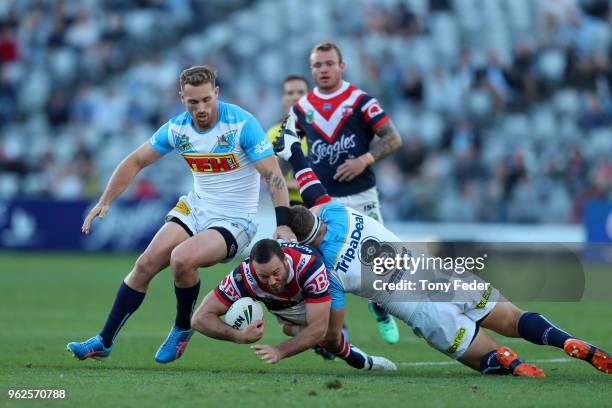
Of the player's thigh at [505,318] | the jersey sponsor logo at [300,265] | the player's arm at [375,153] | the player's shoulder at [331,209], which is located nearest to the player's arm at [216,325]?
the jersey sponsor logo at [300,265]

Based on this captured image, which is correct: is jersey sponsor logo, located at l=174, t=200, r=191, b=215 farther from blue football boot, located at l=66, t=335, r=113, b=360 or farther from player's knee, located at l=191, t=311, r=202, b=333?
blue football boot, located at l=66, t=335, r=113, b=360

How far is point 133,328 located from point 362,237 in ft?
15.5

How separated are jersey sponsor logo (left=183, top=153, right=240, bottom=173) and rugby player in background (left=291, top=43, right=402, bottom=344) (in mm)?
1799

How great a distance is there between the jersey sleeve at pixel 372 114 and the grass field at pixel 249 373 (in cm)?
219

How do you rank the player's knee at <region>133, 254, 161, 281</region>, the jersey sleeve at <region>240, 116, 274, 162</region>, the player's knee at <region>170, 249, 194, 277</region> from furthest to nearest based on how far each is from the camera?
1. the jersey sleeve at <region>240, 116, 274, 162</region>
2. the player's knee at <region>133, 254, 161, 281</region>
3. the player's knee at <region>170, 249, 194, 277</region>

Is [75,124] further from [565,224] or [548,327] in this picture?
[548,327]

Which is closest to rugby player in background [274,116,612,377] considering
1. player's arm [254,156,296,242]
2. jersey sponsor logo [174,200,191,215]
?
player's arm [254,156,296,242]

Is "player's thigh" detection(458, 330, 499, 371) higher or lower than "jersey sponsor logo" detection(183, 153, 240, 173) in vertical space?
lower

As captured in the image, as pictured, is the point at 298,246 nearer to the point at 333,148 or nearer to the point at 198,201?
the point at 198,201

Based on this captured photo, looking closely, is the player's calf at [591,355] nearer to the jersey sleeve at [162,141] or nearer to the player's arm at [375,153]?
the player's arm at [375,153]

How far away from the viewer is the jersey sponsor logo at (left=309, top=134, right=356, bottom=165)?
10.8 meters

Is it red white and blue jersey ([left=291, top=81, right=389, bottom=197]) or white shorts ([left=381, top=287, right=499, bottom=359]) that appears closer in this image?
white shorts ([left=381, top=287, right=499, bottom=359])

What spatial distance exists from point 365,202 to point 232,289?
2924 mm

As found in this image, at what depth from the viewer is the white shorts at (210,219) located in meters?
9.03
